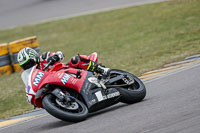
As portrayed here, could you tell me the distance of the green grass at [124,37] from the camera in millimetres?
11344

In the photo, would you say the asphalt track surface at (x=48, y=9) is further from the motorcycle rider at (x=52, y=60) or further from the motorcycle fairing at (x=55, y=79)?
the motorcycle fairing at (x=55, y=79)

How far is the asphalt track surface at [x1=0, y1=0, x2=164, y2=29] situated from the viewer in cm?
2216

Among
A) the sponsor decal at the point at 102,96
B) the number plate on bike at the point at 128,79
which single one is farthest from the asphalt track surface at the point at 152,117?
the number plate on bike at the point at 128,79

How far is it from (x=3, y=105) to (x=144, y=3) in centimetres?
1209

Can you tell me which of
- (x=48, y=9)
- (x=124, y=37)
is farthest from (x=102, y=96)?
(x=48, y=9)

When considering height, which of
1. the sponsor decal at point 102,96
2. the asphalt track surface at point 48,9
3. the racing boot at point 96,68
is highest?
the racing boot at point 96,68

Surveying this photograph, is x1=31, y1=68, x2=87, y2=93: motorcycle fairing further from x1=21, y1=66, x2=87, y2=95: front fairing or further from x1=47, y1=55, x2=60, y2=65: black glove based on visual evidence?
x1=47, y1=55, x2=60, y2=65: black glove

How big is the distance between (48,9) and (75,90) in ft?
60.4

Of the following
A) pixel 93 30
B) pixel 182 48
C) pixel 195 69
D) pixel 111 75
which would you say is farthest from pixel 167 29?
pixel 111 75

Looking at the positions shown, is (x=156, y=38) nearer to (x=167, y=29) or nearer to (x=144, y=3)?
(x=167, y=29)

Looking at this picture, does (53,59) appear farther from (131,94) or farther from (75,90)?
(131,94)

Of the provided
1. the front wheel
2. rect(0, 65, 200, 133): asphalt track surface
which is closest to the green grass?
rect(0, 65, 200, 133): asphalt track surface

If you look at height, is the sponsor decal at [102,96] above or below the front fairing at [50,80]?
below

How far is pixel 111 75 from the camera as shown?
285 inches
